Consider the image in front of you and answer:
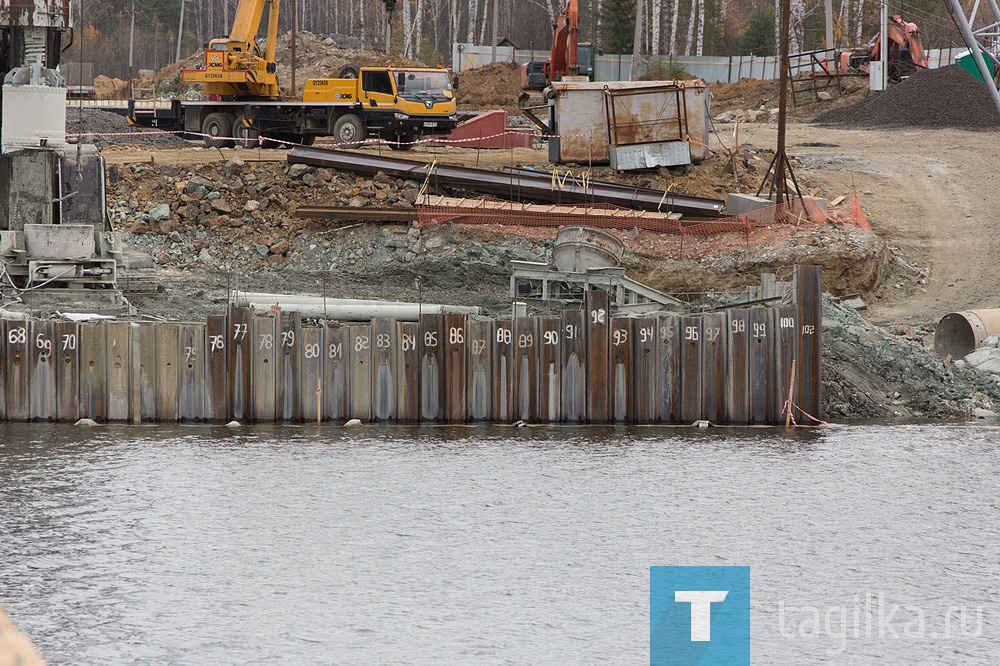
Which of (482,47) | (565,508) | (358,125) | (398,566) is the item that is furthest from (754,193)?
(482,47)

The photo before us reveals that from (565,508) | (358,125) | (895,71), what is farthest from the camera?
(895,71)

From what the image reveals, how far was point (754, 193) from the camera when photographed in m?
33.9

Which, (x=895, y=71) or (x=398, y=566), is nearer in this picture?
(x=398, y=566)

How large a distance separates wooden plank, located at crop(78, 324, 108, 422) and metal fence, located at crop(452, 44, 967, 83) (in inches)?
1938

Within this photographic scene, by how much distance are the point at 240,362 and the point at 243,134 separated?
20900 millimetres

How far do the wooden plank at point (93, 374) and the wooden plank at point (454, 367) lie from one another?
16.6ft

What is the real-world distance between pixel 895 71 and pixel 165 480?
4719cm

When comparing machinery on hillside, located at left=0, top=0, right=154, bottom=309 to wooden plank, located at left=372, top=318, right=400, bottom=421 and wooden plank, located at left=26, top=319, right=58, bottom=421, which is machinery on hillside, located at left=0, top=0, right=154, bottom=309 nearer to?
wooden plank, located at left=26, top=319, right=58, bottom=421

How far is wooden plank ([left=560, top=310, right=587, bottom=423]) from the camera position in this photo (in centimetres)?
1944

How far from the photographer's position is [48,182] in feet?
81.6

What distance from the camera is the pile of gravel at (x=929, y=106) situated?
149 ft

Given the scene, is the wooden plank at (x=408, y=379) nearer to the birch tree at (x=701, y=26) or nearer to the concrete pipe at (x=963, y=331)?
the concrete pipe at (x=963, y=331)

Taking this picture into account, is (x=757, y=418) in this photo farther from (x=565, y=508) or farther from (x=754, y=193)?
(x=754, y=193)

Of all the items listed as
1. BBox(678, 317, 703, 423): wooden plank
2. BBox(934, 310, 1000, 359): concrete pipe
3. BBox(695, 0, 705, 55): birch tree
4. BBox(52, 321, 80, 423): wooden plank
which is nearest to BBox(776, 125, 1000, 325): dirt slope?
BBox(934, 310, 1000, 359): concrete pipe
